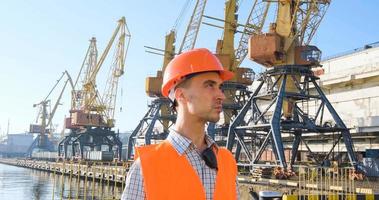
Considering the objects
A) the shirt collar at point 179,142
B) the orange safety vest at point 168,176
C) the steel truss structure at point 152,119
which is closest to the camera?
the orange safety vest at point 168,176

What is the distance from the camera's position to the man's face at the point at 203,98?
3.29 metres

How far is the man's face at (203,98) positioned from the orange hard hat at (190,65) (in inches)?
2.9

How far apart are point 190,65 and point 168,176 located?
0.88 m

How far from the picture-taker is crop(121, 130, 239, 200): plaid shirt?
296cm

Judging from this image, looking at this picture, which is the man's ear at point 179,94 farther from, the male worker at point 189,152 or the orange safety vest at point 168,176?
the orange safety vest at point 168,176

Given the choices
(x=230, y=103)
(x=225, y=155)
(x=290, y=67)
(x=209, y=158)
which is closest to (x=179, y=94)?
(x=209, y=158)

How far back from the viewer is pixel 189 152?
3227mm

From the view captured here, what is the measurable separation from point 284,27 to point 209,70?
35.6m

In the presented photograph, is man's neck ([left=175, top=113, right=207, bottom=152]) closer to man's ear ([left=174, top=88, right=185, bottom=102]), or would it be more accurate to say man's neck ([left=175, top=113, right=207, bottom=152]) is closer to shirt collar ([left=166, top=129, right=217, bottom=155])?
shirt collar ([left=166, top=129, right=217, bottom=155])

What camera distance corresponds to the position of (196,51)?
11.0 ft

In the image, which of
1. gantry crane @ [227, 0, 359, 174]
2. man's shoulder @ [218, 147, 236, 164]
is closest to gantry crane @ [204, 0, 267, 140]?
gantry crane @ [227, 0, 359, 174]

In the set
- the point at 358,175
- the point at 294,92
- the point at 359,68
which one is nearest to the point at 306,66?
the point at 294,92

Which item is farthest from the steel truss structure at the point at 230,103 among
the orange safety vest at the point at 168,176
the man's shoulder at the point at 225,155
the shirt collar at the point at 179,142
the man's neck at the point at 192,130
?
the orange safety vest at the point at 168,176

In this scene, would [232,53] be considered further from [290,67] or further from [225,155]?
[225,155]
